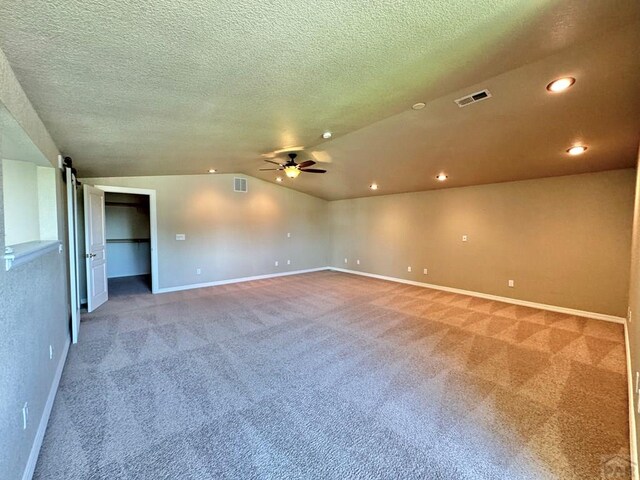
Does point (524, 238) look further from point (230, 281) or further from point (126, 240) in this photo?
point (126, 240)

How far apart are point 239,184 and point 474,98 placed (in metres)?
5.80

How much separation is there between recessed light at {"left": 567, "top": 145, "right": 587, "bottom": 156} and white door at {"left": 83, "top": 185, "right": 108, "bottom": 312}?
7575mm

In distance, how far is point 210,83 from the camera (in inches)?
78.2

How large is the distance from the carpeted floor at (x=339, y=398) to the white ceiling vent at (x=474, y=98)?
2.78m

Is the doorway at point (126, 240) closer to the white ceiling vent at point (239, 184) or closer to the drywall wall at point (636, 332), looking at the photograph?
the white ceiling vent at point (239, 184)

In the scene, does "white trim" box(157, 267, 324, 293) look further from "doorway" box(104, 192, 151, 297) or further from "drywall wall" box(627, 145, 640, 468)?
"drywall wall" box(627, 145, 640, 468)

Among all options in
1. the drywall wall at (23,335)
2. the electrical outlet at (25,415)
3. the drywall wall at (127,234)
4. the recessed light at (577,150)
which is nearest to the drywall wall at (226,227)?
the drywall wall at (127,234)

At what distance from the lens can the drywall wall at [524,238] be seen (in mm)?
4395

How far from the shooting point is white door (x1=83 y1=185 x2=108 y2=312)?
487 centimetres

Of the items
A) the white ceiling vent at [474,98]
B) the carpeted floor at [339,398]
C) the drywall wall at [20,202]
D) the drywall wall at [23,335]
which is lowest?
the carpeted floor at [339,398]

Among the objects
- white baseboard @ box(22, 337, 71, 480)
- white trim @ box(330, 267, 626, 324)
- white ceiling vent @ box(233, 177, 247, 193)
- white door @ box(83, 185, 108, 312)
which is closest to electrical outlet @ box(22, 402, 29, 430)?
white baseboard @ box(22, 337, 71, 480)

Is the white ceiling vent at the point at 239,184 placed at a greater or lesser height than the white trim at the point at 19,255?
greater

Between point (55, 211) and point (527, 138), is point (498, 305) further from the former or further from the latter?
point (55, 211)

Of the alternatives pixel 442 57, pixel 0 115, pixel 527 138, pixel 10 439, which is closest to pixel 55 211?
pixel 0 115
